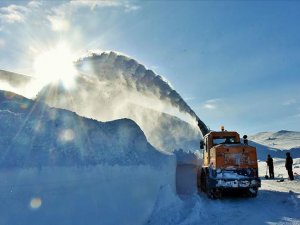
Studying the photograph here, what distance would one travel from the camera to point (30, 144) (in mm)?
7512

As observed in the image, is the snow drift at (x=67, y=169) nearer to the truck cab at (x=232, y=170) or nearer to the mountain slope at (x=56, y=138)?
the mountain slope at (x=56, y=138)

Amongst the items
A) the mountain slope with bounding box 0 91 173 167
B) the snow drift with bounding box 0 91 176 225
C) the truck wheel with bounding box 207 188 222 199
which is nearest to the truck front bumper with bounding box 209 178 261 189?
the truck wheel with bounding box 207 188 222 199

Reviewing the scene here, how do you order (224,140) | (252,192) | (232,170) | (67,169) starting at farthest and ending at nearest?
(224,140) < (252,192) < (232,170) < (67,169)

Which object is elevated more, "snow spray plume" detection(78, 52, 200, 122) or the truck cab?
"snow spray plume" detection(78, 52, 200, 122)

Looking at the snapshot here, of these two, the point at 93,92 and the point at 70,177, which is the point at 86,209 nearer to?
the point at 70,177

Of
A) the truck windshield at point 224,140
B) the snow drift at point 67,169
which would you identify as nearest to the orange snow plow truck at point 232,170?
the truck windshield at point 224,140

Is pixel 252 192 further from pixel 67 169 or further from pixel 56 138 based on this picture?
pixel 56 138

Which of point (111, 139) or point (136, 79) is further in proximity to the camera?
point (136, 79)

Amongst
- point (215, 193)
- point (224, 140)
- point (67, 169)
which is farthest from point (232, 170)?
point (67, 169)

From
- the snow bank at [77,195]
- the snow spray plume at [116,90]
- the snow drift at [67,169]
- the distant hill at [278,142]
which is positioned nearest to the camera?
the snow bank at [77,195]

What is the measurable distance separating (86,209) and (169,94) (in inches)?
652

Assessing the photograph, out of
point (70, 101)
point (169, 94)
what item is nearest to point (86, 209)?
point (70, 101)

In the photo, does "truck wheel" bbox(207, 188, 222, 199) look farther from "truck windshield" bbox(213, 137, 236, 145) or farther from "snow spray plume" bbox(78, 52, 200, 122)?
"snow spray plume" bbox(78, 52, 200, 122)

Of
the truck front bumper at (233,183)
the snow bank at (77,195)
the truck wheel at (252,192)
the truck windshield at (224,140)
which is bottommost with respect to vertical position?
the snow bank at (77,195)
